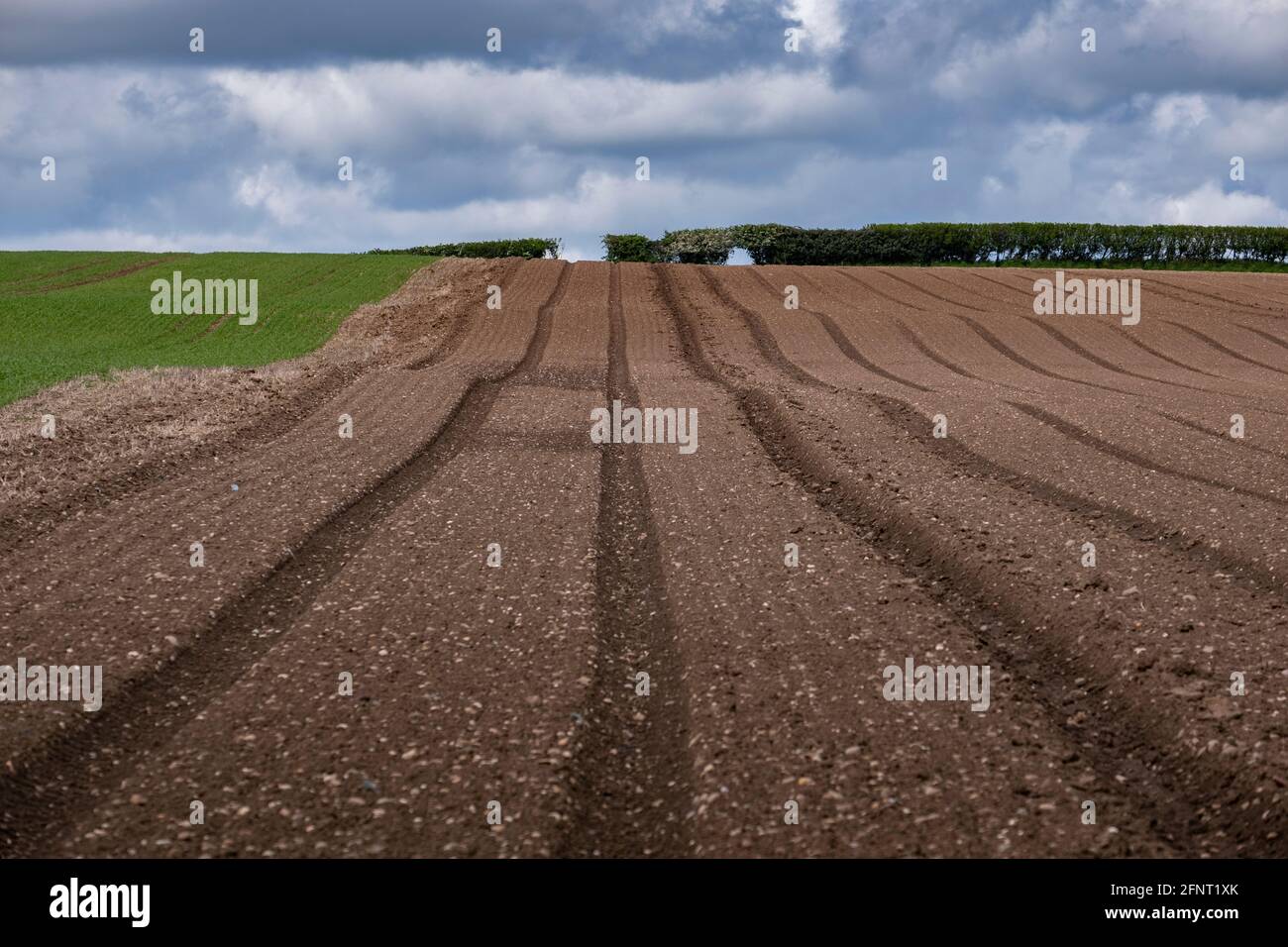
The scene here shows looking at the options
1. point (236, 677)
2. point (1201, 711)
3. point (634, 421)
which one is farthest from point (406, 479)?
point (1201, 711)

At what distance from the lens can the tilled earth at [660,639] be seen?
768 cm

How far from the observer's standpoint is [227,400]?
2628cm

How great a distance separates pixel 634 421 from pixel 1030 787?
17.3m
